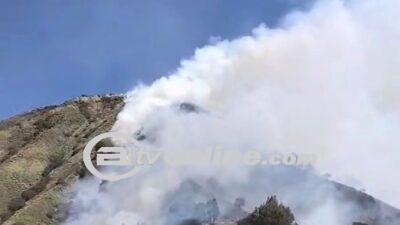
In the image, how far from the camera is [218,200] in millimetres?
84500

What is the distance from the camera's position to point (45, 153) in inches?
4692

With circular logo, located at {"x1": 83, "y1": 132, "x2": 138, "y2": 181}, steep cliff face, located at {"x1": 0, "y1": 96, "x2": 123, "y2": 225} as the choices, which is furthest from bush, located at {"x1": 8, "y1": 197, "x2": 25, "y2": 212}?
circular logo, located at {"x1": 83, "y1": 132, "x2": 138, "y2": 181}

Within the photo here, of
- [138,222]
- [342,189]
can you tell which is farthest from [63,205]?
[342,189]

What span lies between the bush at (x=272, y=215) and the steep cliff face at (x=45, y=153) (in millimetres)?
26754

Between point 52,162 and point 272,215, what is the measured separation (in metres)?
51.8

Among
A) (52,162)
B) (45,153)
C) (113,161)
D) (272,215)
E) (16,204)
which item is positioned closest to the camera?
(272,215)

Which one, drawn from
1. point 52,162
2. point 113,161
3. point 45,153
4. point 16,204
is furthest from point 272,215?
point 45,153

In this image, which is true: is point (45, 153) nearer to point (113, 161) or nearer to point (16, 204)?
point (16, 204)

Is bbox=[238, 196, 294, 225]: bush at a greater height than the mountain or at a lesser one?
lesser

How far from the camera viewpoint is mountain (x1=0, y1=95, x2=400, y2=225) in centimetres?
8938

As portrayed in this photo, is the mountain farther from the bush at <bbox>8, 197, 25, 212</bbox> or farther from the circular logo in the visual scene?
the circular logo

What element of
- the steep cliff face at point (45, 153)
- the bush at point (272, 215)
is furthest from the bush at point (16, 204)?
the bush at point (272, 215)

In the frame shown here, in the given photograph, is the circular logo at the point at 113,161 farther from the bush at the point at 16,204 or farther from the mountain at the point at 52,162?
the bush at the point at 16,204

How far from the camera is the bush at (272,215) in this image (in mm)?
75312
